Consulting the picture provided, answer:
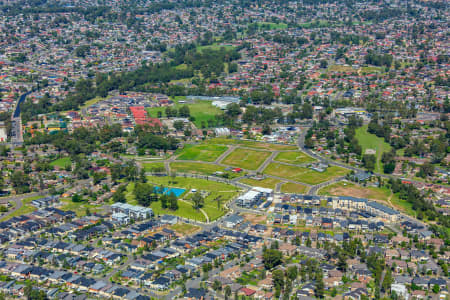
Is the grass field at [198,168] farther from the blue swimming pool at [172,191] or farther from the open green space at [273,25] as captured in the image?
the open green space at [273,25]

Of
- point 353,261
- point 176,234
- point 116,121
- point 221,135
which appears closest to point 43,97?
point 116,121

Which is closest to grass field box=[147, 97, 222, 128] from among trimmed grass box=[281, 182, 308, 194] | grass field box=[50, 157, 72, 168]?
grass field box=[50, 157, 72, 168]

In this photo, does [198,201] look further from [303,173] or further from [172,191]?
[303,173]

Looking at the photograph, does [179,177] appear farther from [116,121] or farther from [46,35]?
[46,35]

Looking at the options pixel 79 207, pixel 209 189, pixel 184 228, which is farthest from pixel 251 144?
pixel 184 228

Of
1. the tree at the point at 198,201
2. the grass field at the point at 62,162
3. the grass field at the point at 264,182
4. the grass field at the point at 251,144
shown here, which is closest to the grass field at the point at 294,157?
the grass field at the point at 251,144
